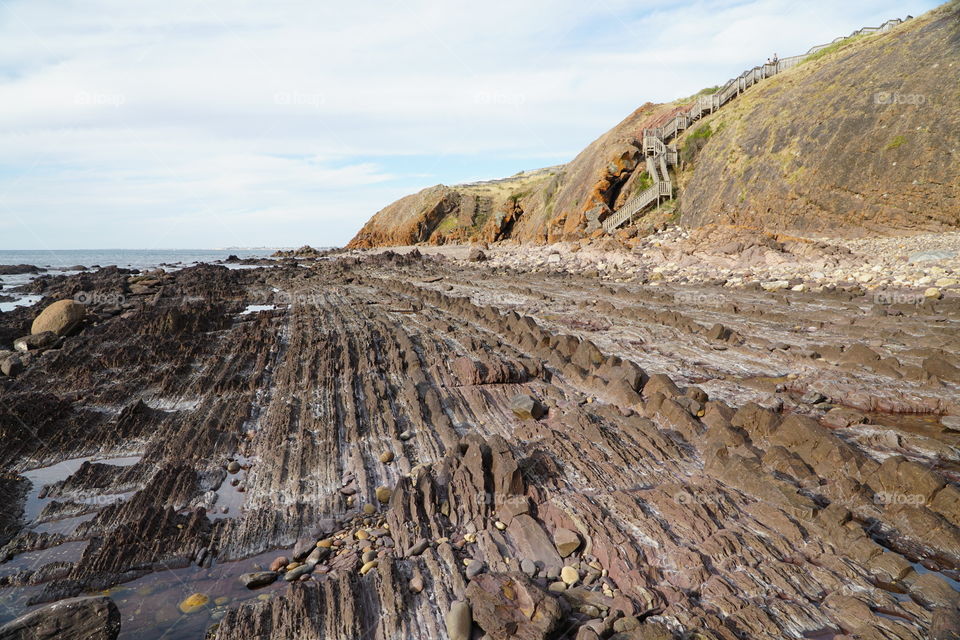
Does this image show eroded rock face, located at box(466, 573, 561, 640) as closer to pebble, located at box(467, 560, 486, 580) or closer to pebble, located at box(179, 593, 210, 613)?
pebble, located at box(467, 560, 486, 580)

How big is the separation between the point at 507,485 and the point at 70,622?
3592mm

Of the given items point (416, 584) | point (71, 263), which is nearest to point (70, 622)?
point (416, 584)

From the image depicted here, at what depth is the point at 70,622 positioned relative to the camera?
3395 millimetres

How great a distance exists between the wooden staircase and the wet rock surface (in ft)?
71.4

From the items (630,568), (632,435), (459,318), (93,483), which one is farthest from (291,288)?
(630,568)

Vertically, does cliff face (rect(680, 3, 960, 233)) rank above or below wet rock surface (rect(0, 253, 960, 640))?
above

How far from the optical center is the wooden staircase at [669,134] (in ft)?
102

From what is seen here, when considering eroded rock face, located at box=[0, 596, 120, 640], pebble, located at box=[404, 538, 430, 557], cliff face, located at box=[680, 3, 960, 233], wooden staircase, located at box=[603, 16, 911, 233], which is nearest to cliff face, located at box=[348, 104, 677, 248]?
wooden staircase, located at box=[603, 16, 911, 233]

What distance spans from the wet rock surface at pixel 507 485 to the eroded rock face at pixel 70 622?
28 centimetres

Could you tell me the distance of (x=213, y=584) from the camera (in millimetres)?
4168

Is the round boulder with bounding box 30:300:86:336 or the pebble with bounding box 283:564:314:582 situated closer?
the pebble with bounding box 283:564:314:582

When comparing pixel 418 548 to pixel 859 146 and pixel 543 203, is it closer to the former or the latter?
pixel 859 146

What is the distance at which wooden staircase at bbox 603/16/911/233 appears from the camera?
31219 millimetres

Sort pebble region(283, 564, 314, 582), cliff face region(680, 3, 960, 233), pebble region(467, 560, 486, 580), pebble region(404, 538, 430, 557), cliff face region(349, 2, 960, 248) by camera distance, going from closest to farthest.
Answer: pebble region(467, 560, 486, 580) → pebble region(283, 564, 314, 582) → pebble region(404, 538, 430, 557) → cliff face region(680, 3, 960, 233) → cliff face region(349, 2, 960, 248)
